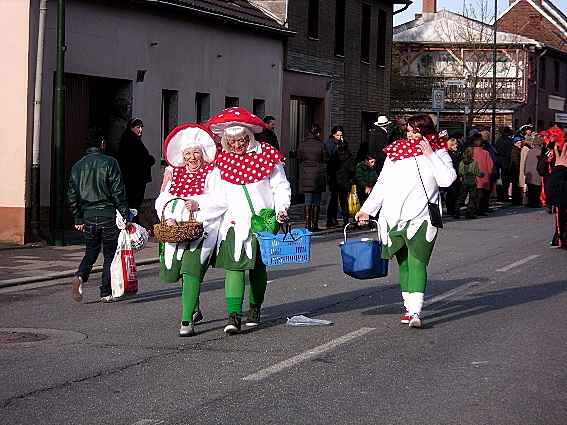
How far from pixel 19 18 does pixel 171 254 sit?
971cm

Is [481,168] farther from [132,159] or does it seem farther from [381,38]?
[132,159]

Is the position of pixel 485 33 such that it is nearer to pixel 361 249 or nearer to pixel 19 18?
pixel 19 18

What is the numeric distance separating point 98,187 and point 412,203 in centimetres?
355

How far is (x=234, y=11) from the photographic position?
92.4ft

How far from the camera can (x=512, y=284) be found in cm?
1495

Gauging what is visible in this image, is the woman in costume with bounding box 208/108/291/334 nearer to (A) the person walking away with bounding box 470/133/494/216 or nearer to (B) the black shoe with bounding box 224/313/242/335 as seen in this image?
(B) the black shoe with bounding box 224/313/242/335

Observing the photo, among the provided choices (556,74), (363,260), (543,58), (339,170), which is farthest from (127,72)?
(556,74)

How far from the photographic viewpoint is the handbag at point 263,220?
10.6 meters

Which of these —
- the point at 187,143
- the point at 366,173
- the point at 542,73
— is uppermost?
the point at 542,73

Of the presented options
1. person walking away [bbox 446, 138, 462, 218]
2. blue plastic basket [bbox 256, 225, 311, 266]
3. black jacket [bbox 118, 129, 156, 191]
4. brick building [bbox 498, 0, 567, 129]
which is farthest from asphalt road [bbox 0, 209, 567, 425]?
brick building [bbox 498, 0, 567, 129]

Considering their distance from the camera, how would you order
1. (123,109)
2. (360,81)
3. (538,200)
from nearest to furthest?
(123,109)
(538,200)
(360,81)

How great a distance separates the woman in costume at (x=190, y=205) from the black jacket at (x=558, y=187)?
9.29 metres

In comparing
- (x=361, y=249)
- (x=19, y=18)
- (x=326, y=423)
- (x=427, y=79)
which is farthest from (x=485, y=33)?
(x=326, y=423)

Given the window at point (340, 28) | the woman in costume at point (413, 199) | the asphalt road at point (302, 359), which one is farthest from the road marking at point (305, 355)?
the window at point (340, 28)
